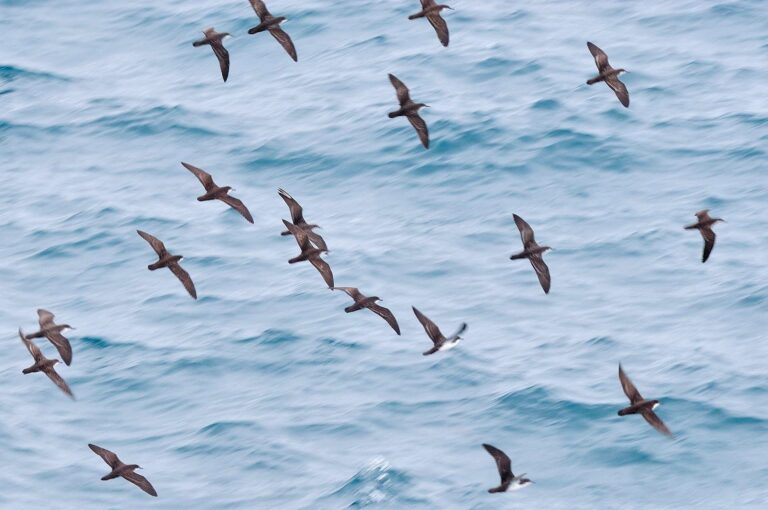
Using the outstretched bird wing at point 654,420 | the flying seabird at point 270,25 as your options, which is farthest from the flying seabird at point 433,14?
the outstretched bird wing at point 654,420

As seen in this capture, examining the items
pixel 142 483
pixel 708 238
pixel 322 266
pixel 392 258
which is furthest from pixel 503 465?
pixel 392 258

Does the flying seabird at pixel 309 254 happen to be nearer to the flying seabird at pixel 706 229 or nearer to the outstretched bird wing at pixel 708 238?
the flying seabird at pixel 706 229

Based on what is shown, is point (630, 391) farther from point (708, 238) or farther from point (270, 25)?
point (270, 25)

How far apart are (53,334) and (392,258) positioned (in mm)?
8341

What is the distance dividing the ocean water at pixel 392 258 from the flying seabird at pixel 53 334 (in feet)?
11.7

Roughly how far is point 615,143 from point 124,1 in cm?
1457

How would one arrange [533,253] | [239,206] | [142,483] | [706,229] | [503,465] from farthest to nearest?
1. [706,229]
2. [533,253]
3. [239,206]
4. [142,483]
5. [503,465]

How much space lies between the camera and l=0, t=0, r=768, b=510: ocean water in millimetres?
27375

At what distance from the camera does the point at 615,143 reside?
113 ft

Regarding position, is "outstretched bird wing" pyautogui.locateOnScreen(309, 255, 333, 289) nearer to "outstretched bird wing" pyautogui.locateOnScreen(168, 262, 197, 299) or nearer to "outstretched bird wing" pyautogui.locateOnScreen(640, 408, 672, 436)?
"outstretched bird wing" pyautogui.locateOnScreen(168, 262, 197, 299)

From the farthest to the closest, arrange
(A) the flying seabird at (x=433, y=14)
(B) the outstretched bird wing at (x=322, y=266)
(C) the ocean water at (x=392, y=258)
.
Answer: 1. (C) the ocean water at (x=392, y=258)
2. (A) the flying seabird at (x=433, y=14)
3. (B) the outstretched bird wing at (x=322, y=266)

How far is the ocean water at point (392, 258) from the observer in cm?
2738

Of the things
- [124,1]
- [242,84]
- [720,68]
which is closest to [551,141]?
[720,68]

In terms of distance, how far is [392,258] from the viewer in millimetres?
31688
